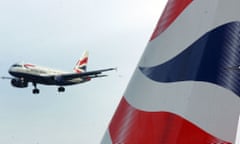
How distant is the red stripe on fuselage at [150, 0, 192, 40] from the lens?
15.6 feet

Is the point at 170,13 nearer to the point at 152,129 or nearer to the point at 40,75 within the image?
the point at 152,129

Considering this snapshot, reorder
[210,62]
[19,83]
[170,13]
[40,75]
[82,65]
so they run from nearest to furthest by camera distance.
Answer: [210,62] < [170,13] < [19,83] < [40,75] < [82,65]

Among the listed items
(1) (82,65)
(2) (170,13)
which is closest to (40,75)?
(1) (82,65)

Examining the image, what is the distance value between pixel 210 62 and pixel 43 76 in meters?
57.5

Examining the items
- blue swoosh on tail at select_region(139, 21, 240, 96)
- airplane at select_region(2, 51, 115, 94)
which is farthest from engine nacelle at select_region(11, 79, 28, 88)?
blue swoosh on tail at select_region(139, 21, 240, 96)

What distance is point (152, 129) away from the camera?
187 inches

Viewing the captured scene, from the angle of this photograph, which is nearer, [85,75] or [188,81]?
[188,81]

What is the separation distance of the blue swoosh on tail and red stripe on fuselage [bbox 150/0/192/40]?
0.31m

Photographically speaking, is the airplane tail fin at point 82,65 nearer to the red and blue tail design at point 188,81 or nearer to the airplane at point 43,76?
the airplane at point 43,76

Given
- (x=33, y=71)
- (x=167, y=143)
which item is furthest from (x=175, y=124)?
(x=33, y=71)

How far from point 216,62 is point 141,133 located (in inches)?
38.3

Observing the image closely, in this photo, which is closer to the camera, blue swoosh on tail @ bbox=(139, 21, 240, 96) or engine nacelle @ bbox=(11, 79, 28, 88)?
blue swoosh on tail @ bbox=(139, 21, 240, 96)

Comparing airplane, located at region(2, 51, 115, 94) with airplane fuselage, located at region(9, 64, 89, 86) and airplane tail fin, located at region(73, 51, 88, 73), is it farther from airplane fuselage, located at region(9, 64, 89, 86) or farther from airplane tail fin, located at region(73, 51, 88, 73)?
airplane tail fin, located at region(73, 51, 88, 73)

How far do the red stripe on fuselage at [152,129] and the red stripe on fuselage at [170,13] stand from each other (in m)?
0.79
